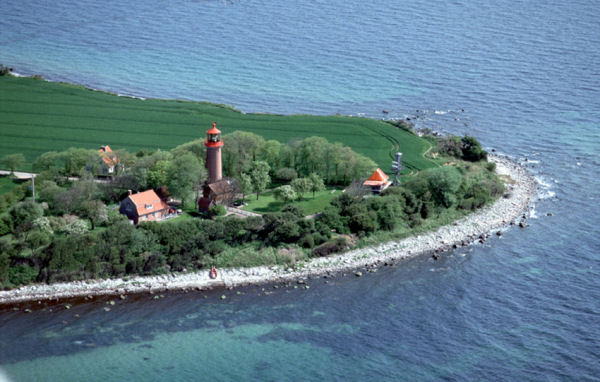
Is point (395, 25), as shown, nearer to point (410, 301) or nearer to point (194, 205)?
point (194, 205)

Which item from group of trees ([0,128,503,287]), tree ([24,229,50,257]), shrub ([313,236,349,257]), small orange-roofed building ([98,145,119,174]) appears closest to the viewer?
tree ([24,229,50,257])

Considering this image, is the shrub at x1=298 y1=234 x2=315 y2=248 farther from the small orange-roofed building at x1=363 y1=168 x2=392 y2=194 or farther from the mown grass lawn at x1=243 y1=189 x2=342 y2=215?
the small orange-roofed building at x1=363 y1=168 x2=392 y2=194

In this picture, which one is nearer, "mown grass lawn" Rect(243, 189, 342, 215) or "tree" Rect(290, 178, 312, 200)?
"mown grass lawn" Rect(243, 189, 342, 215)

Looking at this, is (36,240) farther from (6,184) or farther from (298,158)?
(298,158)

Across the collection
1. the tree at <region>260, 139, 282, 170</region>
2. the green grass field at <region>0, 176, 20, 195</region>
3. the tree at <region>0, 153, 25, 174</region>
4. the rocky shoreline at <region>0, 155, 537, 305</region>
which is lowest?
the rocky shoreline at <region>0, 155, 537, 305</region>

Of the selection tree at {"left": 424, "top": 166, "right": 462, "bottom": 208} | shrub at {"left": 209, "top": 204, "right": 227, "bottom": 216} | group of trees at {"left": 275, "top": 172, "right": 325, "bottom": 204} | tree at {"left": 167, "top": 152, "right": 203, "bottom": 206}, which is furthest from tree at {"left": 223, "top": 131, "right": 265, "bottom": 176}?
tree at {"left": 424, "top": 166, "right": 462, "bottom": 208}

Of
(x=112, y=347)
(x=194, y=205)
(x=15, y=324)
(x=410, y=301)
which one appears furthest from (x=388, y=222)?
(x=15, y=324)

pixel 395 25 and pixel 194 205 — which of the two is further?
pixel 395 25

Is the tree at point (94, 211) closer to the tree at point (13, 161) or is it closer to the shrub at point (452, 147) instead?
the tree at point (13, 161)
